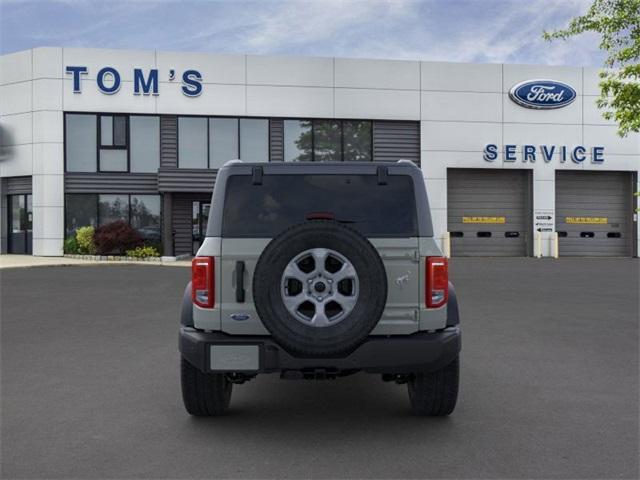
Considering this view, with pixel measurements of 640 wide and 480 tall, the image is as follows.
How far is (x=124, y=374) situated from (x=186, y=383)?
5.87 ft

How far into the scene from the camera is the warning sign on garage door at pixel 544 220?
1041 inches

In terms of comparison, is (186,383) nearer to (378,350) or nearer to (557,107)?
(378,350)

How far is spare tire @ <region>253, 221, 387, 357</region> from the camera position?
3.62m

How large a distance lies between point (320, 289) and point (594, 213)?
27.2 meters

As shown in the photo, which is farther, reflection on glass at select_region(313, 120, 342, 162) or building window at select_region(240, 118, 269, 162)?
reflection on glass at select_region(313, 120, 342, 162)

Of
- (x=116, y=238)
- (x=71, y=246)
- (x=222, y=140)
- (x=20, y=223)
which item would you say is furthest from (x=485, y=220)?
(x=20, y=223)

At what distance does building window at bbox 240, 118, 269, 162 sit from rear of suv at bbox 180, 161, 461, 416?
69.6 ft

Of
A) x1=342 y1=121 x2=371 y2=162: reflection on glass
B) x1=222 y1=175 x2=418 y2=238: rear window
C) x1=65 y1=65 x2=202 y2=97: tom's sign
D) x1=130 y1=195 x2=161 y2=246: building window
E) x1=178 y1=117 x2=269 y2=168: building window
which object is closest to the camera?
x1=222 y1=175 x2=418 y2=238: rear window

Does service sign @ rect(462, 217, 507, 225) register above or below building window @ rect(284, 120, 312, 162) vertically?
below

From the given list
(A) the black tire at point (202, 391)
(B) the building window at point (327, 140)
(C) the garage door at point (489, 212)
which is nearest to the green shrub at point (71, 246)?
(B) the building window at point (327, 140)

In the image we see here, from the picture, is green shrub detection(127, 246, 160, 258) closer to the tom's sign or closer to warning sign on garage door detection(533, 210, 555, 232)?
the tom's sign

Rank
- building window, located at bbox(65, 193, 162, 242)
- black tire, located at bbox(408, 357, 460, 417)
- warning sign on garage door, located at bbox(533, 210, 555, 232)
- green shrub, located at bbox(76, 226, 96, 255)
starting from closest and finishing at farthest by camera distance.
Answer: black tire, located at bbox(408, 357, 460, 417)
green shrub, located at bbox(76, 226, 96, 255)
building window, located at bbox(65, 193, 162, 242)
warning sign on garage door, located at bbox(533, 210, 555, 232)

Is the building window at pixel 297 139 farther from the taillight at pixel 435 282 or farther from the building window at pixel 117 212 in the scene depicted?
the taillight at pixel 435 282

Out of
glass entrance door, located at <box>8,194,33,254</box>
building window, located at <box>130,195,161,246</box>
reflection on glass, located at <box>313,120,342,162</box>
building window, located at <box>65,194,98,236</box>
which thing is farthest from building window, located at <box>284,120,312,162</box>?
glass entrance door, located at <box>8,194,33,254</box>
